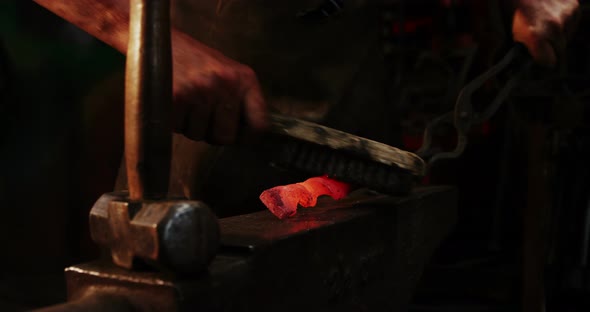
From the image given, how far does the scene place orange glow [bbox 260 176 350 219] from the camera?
3.28 ft

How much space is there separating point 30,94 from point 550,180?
2.05 m

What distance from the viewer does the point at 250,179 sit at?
140cm

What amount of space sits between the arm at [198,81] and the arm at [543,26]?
36.6 inches

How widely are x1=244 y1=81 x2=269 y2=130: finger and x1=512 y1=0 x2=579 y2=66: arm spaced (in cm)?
94

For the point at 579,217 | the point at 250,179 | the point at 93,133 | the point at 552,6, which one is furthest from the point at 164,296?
the point at 579,217

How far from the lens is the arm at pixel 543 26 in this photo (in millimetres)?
1477

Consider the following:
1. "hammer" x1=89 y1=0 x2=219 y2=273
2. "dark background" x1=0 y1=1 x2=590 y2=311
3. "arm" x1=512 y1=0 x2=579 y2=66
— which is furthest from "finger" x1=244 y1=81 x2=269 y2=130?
"dark background" x1=0 y1=1 x2=590 y2=311

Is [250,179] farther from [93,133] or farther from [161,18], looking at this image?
[93,133]

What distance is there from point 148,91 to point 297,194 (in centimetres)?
54

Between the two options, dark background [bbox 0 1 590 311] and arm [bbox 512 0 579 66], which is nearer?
arm [bbox 512 0 579 66]

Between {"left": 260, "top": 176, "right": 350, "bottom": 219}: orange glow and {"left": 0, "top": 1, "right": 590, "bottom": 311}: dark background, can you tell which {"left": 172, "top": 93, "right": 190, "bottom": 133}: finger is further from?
{"left": 0, "top": 1, "right": 590, "bottom": 311}: dark background

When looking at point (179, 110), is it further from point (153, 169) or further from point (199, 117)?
point (153, 169)

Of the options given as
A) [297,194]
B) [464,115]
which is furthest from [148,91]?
[464,115]

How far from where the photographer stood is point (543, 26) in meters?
1.47
